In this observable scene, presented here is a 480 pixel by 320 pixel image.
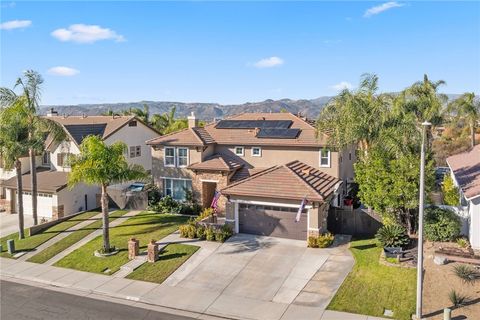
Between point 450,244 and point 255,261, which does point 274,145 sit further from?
point 450,244

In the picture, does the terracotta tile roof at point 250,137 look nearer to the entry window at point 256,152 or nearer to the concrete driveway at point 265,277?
the entry window at point 256,152

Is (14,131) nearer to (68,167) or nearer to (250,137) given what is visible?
(68,167)

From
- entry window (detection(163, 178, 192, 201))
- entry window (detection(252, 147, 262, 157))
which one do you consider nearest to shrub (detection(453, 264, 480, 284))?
entry window (detection(252, 147, 262, 157))

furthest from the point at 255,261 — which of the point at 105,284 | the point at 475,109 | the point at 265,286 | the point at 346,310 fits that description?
the point at 475,109

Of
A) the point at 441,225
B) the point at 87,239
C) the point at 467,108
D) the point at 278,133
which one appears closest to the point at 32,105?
the point at 87,239

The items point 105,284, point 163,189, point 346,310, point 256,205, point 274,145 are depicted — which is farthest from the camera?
point 163,189

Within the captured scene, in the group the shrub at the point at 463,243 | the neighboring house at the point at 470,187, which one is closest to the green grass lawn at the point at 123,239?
the shrub at the point at 463,243
